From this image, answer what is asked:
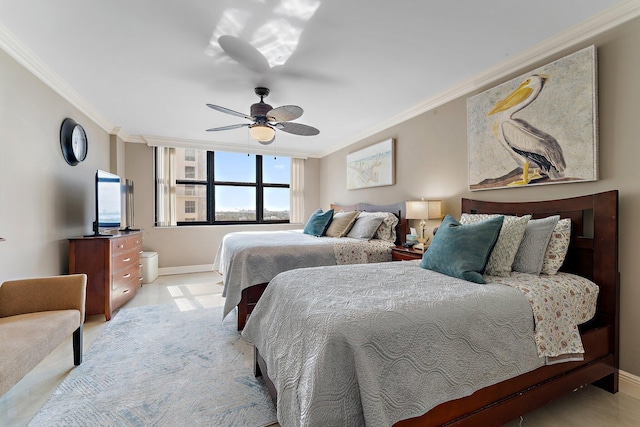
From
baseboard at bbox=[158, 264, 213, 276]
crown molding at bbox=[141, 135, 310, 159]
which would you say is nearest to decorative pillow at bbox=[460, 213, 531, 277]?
crown molding at bbox=[141, 135, 310, 159]

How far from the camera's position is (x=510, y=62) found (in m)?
2.46

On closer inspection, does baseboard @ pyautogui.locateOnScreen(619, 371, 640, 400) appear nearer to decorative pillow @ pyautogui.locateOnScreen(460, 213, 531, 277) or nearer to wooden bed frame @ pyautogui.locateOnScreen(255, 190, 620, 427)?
wooden bed frame @ pyautogui.locateOnScreen(255, 190, 620, 427)

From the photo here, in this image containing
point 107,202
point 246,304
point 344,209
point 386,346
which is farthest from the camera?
point 344,209

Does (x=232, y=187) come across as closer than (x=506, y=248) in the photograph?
No

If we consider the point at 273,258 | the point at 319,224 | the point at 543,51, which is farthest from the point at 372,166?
the point at 543,51

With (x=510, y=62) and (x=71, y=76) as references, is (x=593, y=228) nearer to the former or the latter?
(x=510, y=62)

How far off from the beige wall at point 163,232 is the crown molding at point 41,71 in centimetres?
129

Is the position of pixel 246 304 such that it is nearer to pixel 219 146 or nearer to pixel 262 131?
pixel 262 131

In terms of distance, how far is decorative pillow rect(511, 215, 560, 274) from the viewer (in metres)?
1.94

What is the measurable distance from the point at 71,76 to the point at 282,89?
200 centimetres

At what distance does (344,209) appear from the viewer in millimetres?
5109

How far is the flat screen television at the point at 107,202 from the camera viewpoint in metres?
3.23

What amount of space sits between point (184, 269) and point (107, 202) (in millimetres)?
2163

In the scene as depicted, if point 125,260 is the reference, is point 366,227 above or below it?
above
